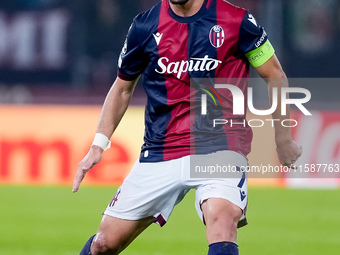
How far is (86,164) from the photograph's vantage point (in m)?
4.96

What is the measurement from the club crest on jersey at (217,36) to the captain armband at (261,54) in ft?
0.58

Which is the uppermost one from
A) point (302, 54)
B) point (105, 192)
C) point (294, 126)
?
point (302, 54)

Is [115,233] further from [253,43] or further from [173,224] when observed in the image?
[173,224]

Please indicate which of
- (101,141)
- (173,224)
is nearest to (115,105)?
(101,141)

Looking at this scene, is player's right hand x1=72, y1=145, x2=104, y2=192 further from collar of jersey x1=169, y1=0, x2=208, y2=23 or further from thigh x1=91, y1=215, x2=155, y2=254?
collar of jersey x1=169, y1=0, x2=208, y2=23

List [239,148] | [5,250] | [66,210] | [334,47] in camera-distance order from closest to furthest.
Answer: [239,148], [5,250], [66,210], [334,47]

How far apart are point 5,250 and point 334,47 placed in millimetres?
9297

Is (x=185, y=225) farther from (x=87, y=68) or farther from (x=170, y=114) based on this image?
(x=87, y=68)

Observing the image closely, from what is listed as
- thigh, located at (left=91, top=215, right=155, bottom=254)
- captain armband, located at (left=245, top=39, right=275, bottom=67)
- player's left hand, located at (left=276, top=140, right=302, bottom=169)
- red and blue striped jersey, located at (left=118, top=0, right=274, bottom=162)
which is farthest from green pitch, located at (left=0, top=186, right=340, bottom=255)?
captain armband, located at (left=245, top=39, right=275, bottom=67)

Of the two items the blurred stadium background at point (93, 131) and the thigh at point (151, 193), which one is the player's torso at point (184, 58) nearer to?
the thigh at point (151, 193)

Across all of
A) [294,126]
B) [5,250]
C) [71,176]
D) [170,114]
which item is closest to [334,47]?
[294,126]

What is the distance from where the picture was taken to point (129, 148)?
12586mm

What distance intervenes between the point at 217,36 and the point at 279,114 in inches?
23.2

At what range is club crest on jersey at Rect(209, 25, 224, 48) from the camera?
486 centimetres
